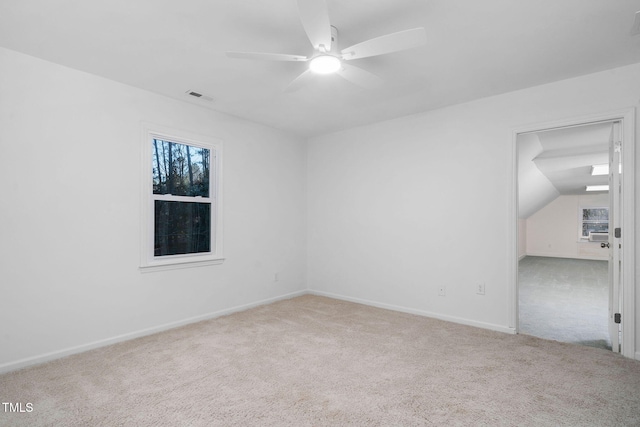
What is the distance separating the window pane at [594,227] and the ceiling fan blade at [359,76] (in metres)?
10.7

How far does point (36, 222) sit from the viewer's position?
2529 millimetres

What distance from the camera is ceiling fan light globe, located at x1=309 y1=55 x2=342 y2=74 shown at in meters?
2.07

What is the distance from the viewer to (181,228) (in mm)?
3580

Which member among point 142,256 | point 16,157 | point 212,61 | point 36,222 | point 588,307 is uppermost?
point 212,61

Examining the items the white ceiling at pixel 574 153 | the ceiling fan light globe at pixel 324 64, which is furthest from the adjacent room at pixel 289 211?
the white ceiling at pixel 574 153

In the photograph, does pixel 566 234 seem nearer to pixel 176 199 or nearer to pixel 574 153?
pixel 574 153

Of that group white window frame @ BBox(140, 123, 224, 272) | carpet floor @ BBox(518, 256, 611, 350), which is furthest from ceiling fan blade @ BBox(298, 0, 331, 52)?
carpet floor @ BBox(518, 256, 611, 350)

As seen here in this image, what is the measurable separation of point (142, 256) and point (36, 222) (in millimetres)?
853

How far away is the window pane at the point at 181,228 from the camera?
338cm

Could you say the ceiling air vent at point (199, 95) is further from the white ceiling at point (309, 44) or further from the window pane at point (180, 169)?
the window pane at point (180, 169)

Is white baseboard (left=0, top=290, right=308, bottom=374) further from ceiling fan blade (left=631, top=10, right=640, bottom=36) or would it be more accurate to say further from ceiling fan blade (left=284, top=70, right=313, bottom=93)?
ceiling fan blade (left=631, top=10, right=640, bottom=36)

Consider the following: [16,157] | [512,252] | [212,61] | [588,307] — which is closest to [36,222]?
[16,157]

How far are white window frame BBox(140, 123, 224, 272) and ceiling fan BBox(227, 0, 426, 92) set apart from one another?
5.46 feet

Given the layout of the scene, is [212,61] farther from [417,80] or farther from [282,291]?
[282,291]
